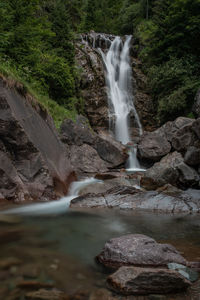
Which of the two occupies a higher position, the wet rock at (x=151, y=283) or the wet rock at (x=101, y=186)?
the wet rock at (x=151, y=283)

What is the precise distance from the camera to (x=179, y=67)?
16.7m

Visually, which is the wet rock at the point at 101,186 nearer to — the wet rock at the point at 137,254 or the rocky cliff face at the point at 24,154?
the rocky cliff face at the point at 24,154

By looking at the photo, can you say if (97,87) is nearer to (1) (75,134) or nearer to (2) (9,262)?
(1) (75,134)

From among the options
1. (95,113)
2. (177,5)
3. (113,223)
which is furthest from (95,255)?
(177,5)

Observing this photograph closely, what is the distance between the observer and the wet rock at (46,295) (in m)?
2.32

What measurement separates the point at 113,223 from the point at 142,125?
14.3 metres

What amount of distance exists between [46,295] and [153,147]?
11.3 metres

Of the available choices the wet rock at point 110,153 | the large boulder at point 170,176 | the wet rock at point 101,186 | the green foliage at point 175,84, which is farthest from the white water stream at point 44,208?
the green foliage at point 175,84

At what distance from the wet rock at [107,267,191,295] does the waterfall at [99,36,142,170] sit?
1477cm

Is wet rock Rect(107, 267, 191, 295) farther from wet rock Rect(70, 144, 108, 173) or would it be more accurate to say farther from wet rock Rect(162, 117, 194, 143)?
wet rock Rect(162, 117, 194, 143)

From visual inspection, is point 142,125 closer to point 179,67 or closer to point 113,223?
point 179,67

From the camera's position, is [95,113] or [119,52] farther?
[119,52]

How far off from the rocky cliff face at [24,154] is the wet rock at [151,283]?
4.55 metres

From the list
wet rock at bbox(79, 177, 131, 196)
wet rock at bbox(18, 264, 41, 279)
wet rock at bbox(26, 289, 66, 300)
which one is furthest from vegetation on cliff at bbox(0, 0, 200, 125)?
wet rock at bbox(26, 289, 66, 300)
